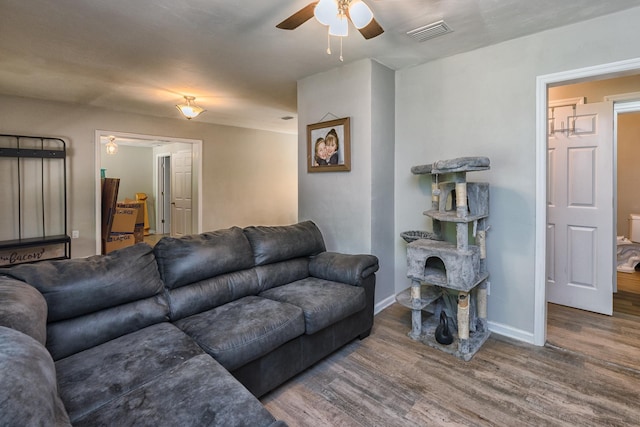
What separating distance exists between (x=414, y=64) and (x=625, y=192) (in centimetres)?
421

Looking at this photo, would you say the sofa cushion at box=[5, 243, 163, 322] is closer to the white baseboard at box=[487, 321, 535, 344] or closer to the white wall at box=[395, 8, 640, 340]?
the white wall at box=[395, 8, 640, 340]

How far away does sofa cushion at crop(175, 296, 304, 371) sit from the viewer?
1.70 m

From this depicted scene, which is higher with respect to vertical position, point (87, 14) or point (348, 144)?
point (87, 14)

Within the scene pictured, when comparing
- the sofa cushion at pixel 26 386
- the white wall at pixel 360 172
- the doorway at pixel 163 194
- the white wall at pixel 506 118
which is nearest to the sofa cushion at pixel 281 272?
the white wall at pixel 360 172

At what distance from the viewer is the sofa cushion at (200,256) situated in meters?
2.10

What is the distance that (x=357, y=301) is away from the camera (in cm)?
247

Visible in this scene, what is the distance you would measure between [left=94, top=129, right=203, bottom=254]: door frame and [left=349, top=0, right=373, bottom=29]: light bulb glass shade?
15.6 feet

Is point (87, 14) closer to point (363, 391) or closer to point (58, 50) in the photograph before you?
point (58, 50)

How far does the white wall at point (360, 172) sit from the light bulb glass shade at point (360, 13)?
4.49ft

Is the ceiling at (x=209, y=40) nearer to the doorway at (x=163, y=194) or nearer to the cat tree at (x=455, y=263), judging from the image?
the cat tree at (x=455, y=263)

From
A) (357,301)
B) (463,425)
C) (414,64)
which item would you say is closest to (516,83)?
(414,64)

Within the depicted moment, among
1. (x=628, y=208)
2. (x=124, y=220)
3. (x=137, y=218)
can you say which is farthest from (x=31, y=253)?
(x=628, y=208)

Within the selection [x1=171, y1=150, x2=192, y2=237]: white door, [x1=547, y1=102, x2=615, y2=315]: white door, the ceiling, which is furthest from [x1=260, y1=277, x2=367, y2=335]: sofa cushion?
[x1=171, y1=150, x2=192, y2=237]: white door

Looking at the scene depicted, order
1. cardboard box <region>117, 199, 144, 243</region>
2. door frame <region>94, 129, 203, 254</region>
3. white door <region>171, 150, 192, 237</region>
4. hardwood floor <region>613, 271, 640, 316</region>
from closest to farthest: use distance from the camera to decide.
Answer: hardwood floor <region>613, 271, 640, 316</region> < door frame <region>94, 129, 203, 254</region> < cardboard box <region>117, 199, 144, 243</region> < white door <region>171, 150, 192, 237</region>
